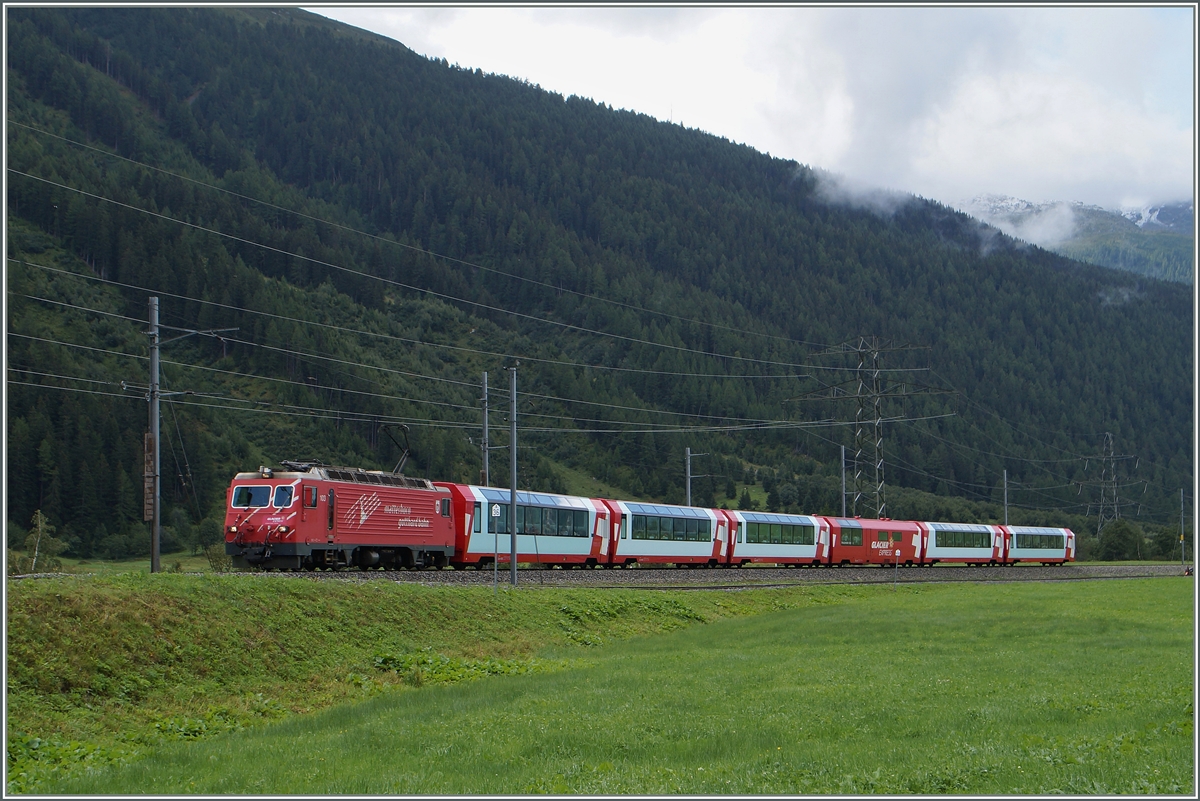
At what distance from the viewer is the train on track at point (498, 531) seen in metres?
37.8

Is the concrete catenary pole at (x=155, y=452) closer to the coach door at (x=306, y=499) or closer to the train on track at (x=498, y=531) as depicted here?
the train on track at (x=498, y=531)

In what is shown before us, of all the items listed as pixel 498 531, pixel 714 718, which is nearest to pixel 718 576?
pixel 498 531

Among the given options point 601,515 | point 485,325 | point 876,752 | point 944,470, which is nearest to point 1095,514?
point 944,470

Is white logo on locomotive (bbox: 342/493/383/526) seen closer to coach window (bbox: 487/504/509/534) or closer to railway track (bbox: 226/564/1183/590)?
railway track (bbox: 226/564/1183/590)

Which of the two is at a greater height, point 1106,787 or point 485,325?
point 485,325

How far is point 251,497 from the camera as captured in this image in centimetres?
3806

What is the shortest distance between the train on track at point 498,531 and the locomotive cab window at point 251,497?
1.8 inches

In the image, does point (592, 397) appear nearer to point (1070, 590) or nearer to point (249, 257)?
point (249, 257)

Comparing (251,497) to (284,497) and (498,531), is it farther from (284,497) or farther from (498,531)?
(498,531)

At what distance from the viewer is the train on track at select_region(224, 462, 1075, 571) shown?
124 feet

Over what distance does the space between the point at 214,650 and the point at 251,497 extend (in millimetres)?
16760

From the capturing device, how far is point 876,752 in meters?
13.7

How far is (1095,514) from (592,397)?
99.1 m

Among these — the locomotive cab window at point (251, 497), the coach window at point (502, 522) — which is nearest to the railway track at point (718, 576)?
the coach window at point (502, 522)
